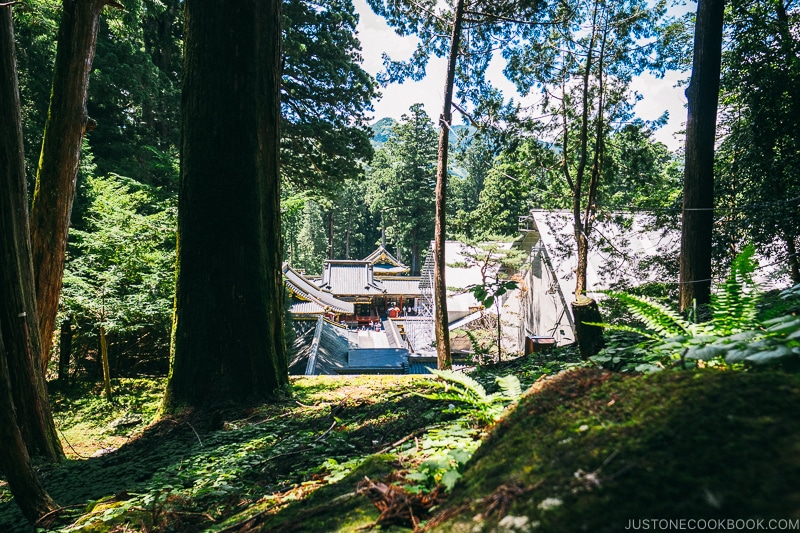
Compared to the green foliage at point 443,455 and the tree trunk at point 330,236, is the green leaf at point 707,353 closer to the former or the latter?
the green foliage at point 443,455

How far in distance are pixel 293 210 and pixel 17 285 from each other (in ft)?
32.9

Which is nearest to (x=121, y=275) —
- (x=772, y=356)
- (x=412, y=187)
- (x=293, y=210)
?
(x=293, y=210)

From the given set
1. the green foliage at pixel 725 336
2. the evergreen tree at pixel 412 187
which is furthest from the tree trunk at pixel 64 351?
the evergreen tree at pixel 412 187

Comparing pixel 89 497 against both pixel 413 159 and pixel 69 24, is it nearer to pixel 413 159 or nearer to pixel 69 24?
pixel 69 24

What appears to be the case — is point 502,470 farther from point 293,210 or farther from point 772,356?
point 293,210

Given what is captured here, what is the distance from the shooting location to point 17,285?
2.88 metres

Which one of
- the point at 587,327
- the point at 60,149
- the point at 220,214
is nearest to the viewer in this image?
the point at 587,327

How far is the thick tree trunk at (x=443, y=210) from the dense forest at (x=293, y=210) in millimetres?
74

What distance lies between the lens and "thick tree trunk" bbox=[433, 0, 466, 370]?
9.04 metres

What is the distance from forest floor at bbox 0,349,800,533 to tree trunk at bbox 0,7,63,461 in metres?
0.38

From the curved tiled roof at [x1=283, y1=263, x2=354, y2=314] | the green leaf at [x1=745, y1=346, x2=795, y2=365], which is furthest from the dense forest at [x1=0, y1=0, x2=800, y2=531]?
the curved tiled roof at [x1=283, y1=263, x2=354, y2=314]

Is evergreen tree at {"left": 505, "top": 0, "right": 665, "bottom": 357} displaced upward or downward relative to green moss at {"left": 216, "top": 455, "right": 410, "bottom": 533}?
upward

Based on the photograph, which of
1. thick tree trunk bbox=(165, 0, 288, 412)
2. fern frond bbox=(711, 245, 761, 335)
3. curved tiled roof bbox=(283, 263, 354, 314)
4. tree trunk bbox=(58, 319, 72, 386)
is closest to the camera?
fern frond bbox=(711, 245, 761, 335)

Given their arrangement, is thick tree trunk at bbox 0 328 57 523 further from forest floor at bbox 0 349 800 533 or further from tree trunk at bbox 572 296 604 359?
tree trunk at bbox 572 296 604 359
